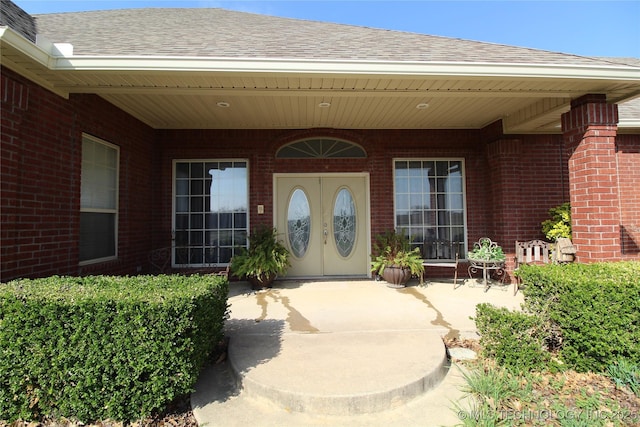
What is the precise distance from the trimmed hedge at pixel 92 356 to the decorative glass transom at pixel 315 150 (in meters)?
4.71

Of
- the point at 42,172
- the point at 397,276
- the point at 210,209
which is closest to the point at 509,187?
the point at 397,276

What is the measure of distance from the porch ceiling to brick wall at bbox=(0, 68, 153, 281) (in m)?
0.24

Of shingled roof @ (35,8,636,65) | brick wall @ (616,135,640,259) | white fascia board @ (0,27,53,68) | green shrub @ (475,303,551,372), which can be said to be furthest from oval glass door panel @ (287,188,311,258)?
brick wall @ (616,135,640,259)

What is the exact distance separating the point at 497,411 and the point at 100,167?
583 centimetres

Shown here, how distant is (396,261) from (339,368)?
325 cm

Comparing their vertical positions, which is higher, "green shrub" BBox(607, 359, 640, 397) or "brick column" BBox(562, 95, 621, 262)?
"brick column" BBox(562, 95, 621, 262)

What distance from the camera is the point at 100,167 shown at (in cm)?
479

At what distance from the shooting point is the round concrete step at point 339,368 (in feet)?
7.46

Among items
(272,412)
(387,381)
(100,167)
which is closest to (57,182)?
(100,167)

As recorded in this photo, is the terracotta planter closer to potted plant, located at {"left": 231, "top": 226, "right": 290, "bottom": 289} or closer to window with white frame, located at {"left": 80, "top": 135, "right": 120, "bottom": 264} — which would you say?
potted plant, located at {"left": 231, "top": 226, "right": 290, "bottom": 289}

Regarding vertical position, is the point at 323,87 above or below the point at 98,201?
above

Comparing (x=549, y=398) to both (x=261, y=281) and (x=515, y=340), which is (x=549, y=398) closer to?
(x=515, y=340)

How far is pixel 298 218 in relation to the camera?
21.6ft

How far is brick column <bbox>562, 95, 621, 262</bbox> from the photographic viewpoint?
4.18m
